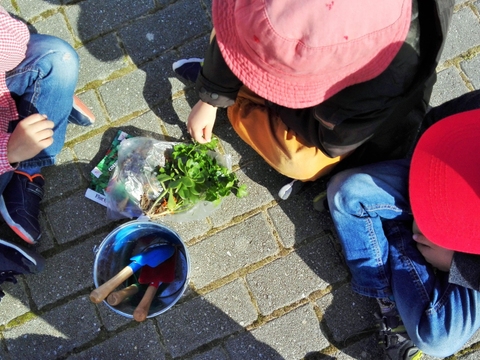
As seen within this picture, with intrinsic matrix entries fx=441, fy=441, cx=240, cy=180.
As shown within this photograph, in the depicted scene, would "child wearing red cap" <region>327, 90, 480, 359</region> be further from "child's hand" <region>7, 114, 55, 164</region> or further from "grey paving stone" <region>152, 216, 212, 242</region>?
"child's hand" <region>7, 114, 55, 164</region>

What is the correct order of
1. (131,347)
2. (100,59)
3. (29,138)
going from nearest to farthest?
(29,138), (131,347), (100,59)

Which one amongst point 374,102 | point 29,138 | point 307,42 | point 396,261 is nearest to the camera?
point 307,42

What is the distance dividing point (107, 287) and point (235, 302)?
0.68m

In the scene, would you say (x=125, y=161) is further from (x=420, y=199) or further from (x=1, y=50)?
(x=420, y=199)

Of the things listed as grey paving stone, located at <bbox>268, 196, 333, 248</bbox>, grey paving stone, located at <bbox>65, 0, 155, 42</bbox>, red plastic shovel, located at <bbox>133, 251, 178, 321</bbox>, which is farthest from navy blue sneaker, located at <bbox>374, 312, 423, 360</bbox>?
grey paving stone, located at <bbox>65, 0, 155, 42</bbox>

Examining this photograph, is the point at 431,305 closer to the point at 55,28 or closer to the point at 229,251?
the point at 229,251

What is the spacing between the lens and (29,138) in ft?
6.56

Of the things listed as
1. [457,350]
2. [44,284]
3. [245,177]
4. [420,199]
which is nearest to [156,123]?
[245,177]

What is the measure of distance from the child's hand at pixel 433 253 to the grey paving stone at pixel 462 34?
1024 mm

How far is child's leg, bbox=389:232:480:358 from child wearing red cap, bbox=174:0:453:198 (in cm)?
56

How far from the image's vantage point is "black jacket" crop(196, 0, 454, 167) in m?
1.49

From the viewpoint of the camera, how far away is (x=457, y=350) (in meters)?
2.12

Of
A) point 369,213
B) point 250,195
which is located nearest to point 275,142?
point 250,195

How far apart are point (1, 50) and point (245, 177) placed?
1.30 metres
